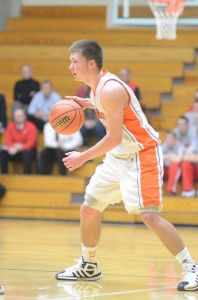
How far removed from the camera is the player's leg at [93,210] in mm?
6570

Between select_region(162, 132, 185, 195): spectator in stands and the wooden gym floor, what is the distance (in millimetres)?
1097

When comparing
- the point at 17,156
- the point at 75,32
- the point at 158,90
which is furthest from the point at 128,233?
the point at 75,32

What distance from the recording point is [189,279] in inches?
246

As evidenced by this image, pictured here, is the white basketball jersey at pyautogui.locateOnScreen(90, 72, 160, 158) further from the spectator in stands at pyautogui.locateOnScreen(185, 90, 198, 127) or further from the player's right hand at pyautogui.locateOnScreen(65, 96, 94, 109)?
the spectator in stands at pyautogui.locateOnScreen(185, 90, 198, 127)

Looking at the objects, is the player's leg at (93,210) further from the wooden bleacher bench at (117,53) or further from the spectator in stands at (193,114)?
the wooden bleacher bench at (117,53)

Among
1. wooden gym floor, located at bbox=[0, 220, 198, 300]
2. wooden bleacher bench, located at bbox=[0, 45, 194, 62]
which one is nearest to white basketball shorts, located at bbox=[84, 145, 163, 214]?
wooden gym floor, located at bbox=[0, 220, 198, 300]

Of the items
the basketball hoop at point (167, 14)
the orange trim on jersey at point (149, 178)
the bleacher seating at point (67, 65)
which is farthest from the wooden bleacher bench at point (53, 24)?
the orange trim on jersey at point (149, 178)

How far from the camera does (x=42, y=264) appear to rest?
25.1 feet

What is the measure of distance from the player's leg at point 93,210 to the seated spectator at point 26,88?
9.15 metres

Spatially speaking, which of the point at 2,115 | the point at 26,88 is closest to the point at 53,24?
the point at 26,88

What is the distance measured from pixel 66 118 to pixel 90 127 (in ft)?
26.5

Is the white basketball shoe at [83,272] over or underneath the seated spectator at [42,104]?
over

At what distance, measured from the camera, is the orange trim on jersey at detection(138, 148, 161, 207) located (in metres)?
6.28

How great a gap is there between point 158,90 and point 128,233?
15.7 ft
